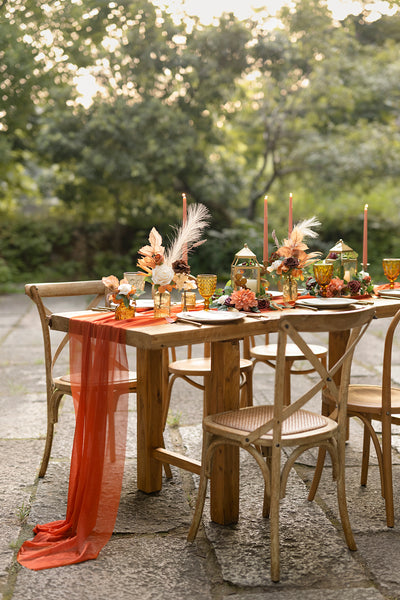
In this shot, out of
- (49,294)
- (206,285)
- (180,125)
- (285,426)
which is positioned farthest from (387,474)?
(180,125)

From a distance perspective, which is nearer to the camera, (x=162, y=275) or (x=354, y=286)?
(x=162, y=275)

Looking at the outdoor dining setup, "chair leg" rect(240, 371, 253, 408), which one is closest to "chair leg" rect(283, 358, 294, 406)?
"chair leg" rect(240, 371, 253, 408)

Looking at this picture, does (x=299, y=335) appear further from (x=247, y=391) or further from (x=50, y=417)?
(x=50, y=417)

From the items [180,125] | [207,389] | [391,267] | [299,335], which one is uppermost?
[180,125]

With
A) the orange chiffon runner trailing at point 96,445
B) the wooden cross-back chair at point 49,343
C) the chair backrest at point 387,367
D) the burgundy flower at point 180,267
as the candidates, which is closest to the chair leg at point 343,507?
the chair backrest at point 387,367

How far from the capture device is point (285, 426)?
271cm

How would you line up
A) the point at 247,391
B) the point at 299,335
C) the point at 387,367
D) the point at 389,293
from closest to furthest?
the point at 299,335 < the point at 387,367 < the point at 389,293 < the point at 247,391

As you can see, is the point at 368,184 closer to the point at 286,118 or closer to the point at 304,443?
the point at 286,118

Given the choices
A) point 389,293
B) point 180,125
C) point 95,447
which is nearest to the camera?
point 95,447

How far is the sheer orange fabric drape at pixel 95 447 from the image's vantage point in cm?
283

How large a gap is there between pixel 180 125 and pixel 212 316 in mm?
9983

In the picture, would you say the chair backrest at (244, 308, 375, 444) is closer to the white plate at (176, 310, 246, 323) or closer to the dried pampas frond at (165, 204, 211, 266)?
the white plate at (176, 310, 246, 323)

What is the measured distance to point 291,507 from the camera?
318 centimetres

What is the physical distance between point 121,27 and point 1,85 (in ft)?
7.74
